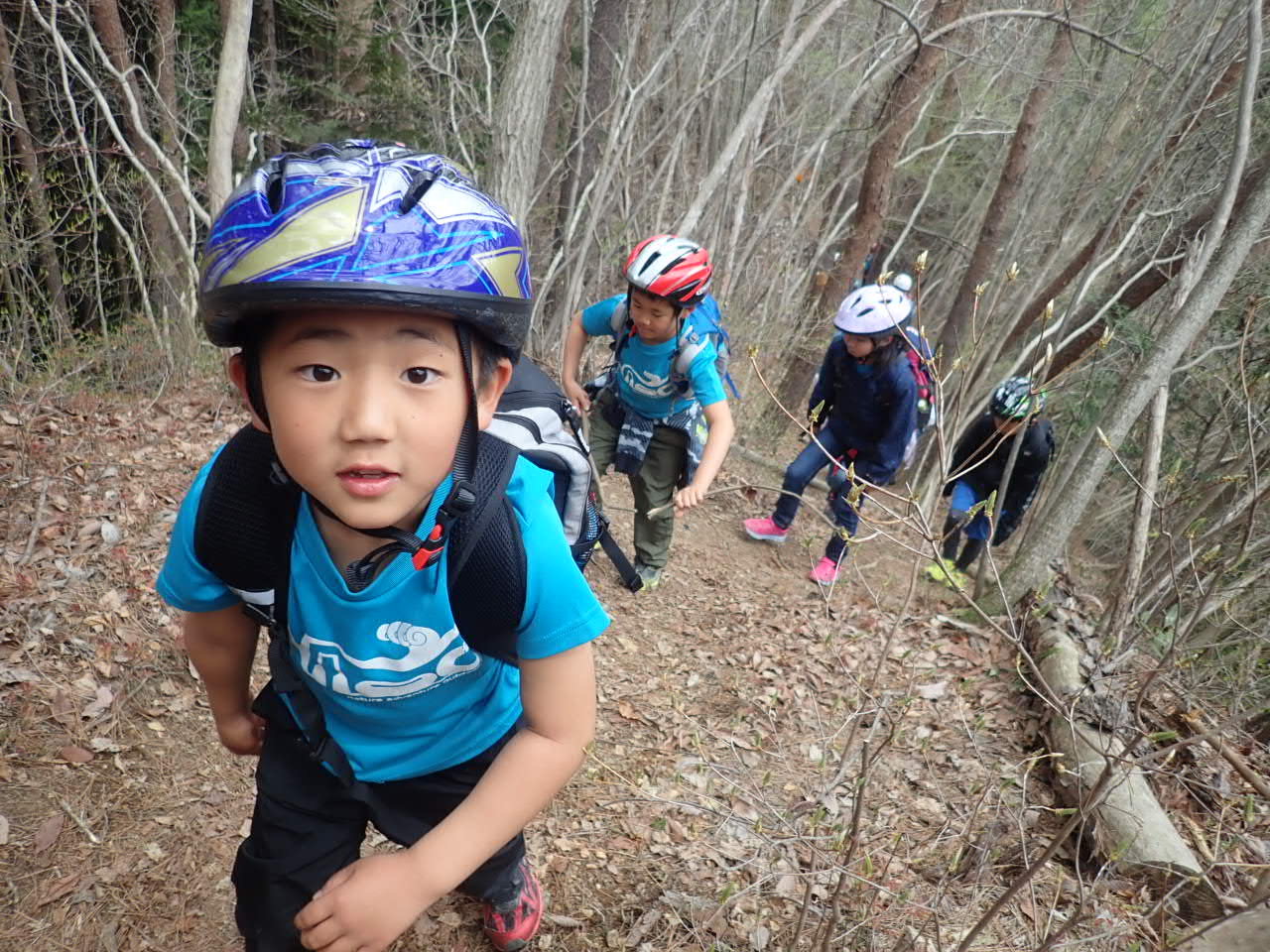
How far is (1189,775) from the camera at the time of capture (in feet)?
11.1

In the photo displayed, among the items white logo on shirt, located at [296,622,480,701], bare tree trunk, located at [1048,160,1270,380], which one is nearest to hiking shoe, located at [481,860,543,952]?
white logo on shirt, located at [296,622,480,701]

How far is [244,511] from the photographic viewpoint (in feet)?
4.60

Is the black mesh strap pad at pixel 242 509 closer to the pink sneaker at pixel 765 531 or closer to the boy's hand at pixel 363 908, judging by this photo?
the boy's hand at pixel 363 908

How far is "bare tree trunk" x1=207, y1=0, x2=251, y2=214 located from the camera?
502cm

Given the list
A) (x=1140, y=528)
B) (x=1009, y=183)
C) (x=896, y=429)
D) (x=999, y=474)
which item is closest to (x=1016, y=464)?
(x=999, y=474)

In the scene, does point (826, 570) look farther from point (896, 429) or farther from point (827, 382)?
point (827, 382)

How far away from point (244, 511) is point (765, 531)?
17.5 feet

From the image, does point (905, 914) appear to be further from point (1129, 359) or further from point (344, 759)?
point (1129, 359)

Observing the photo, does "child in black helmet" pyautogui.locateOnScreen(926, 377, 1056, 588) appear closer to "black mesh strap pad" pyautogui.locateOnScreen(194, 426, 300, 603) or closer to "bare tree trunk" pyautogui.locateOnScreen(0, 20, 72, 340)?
"black mesh strap pad" pyautogui.locateOnScreen(194, 426, 300, 603)

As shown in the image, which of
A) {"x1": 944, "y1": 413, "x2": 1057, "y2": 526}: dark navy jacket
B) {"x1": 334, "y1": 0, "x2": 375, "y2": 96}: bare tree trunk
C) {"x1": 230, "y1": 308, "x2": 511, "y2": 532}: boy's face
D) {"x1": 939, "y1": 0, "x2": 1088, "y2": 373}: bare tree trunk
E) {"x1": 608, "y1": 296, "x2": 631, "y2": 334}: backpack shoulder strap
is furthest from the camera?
{"x1": 334, "y1": 0, "x2": 375, "y2": 96}: bare tree trunk

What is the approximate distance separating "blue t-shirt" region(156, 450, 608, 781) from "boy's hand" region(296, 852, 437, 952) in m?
0.39

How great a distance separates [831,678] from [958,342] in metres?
7.90

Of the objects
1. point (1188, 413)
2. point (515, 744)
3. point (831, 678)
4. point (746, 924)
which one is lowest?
point (831, 678)

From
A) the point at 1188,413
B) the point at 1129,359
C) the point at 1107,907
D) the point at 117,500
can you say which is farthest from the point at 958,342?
the point at 117,500
